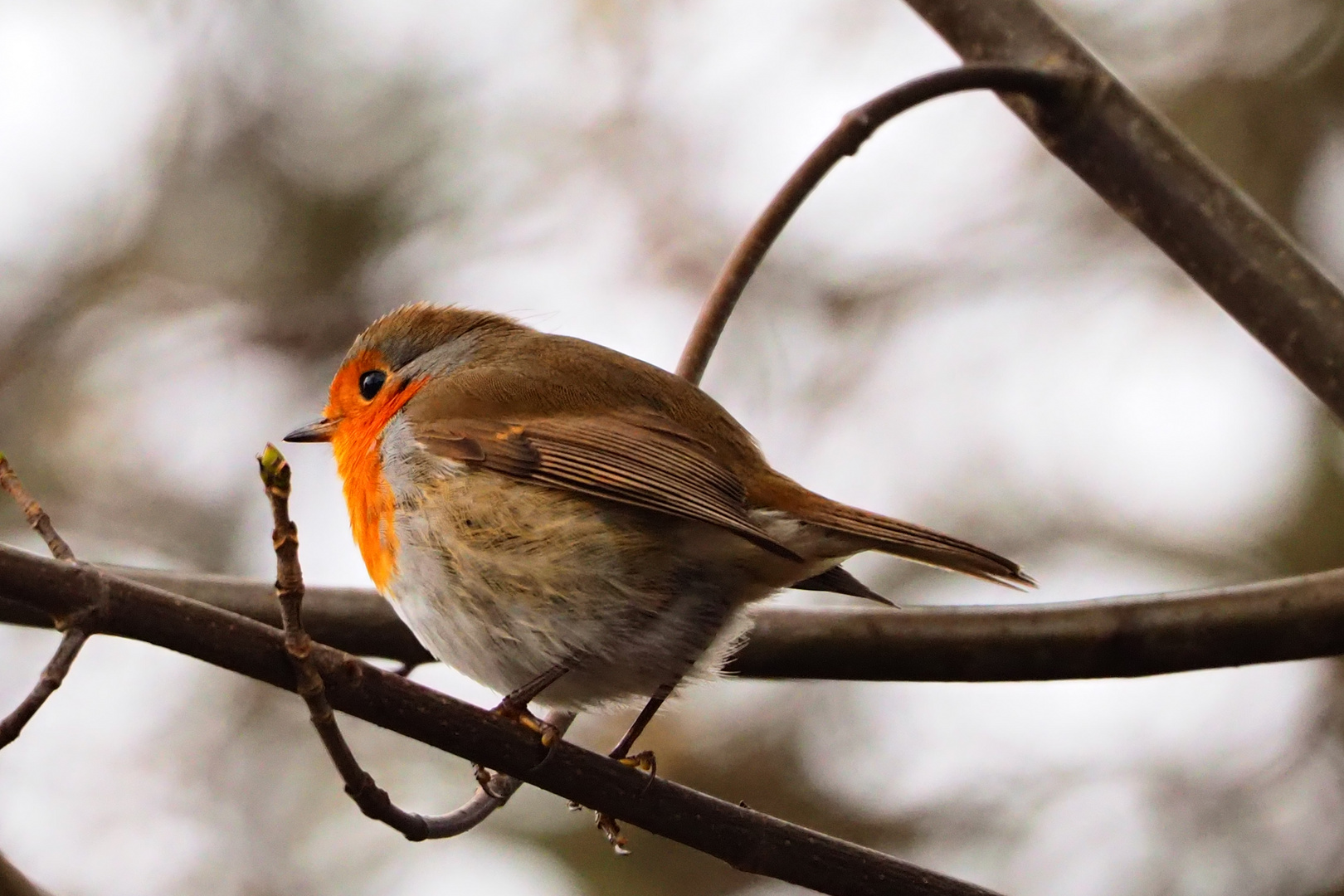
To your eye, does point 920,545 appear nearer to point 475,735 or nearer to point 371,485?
point 475,735

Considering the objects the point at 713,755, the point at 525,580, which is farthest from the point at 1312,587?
the point at 713,755

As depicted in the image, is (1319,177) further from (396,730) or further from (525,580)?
(396,730)

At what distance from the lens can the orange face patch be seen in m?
2.67

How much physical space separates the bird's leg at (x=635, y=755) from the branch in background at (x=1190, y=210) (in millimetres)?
1266

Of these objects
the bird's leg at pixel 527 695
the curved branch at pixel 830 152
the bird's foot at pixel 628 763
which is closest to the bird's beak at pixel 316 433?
the curved branch at pixel 830 152

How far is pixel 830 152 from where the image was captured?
2.83 metres

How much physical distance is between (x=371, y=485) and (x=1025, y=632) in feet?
4.21

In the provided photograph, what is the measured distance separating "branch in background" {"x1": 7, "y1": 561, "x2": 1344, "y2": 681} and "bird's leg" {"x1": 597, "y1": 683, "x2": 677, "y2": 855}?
0.52ft

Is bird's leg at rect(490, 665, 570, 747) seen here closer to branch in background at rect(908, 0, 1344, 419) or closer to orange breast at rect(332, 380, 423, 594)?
orange breast at rect(332, 380, 423, 594)

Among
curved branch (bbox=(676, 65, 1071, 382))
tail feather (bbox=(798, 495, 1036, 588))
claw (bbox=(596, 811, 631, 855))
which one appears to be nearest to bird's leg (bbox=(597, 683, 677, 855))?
claw (bbox=(596, 811, 631, 855))

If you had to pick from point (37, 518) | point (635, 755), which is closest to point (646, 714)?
point (635, 755)

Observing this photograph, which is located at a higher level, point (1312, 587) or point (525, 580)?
point (1312, 587)

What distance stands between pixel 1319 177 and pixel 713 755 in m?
3.13

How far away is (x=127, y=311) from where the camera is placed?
5258mm
